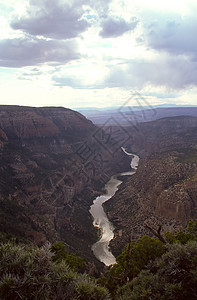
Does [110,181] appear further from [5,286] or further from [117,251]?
[5,286]

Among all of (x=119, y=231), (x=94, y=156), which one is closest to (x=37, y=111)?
(x=94, y=156)

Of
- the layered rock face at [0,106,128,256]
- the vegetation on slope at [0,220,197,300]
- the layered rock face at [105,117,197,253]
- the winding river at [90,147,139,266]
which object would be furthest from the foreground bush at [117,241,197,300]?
the winding river at [90,147,139,266]

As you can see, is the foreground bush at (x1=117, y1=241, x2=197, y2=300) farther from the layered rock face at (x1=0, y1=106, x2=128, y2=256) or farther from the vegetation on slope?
Answer: the layered rock face at (x1=0, y1=106, x2=128, y2=256)

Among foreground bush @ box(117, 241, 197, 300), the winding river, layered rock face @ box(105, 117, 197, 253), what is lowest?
the winding river

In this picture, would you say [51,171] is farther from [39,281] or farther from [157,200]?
[39,281]

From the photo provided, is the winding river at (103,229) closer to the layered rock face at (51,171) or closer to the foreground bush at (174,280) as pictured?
the layered rock face at (51,171)

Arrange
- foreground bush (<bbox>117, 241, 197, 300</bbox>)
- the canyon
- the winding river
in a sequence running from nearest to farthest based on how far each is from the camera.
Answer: foreground bush (<bbox>117, 241, 197, 300</bbox>)
the canyon
the winding river

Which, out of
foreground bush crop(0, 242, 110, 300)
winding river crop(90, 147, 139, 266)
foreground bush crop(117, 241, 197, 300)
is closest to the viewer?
foreground bush crop(0, 242, 110, 300)

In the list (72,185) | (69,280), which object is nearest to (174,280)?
(69,280)
